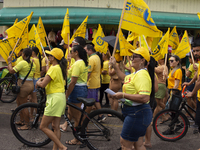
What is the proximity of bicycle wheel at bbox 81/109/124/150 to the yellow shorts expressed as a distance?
53cm

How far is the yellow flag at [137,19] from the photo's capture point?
13.6 ft

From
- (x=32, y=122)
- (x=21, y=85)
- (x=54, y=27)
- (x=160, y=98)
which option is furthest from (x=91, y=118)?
(x=54, y=27)

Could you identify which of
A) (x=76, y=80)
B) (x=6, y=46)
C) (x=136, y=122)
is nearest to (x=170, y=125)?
(x=76, y=80)

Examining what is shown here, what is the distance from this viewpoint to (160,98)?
651 cm

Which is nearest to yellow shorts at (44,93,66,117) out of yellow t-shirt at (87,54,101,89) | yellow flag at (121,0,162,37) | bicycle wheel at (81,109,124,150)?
bicycle wheel at (81,109,124,150)

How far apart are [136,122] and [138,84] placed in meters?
0.52

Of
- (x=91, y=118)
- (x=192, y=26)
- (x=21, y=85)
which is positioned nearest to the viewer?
(x=91, y=118)

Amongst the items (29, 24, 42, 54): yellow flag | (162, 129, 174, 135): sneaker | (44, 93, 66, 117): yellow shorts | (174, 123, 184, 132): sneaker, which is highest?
(29, 24, 42, 54): yellow flag

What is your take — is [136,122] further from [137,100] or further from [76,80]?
[76,80]

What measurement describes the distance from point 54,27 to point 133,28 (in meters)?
9.20

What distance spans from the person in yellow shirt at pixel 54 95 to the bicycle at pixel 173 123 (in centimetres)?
227

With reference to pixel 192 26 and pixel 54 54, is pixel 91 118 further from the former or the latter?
pixel 192 26

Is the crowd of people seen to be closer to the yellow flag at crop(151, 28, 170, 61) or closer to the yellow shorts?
the yellow shorts

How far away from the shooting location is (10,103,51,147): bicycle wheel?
4.78 metres
